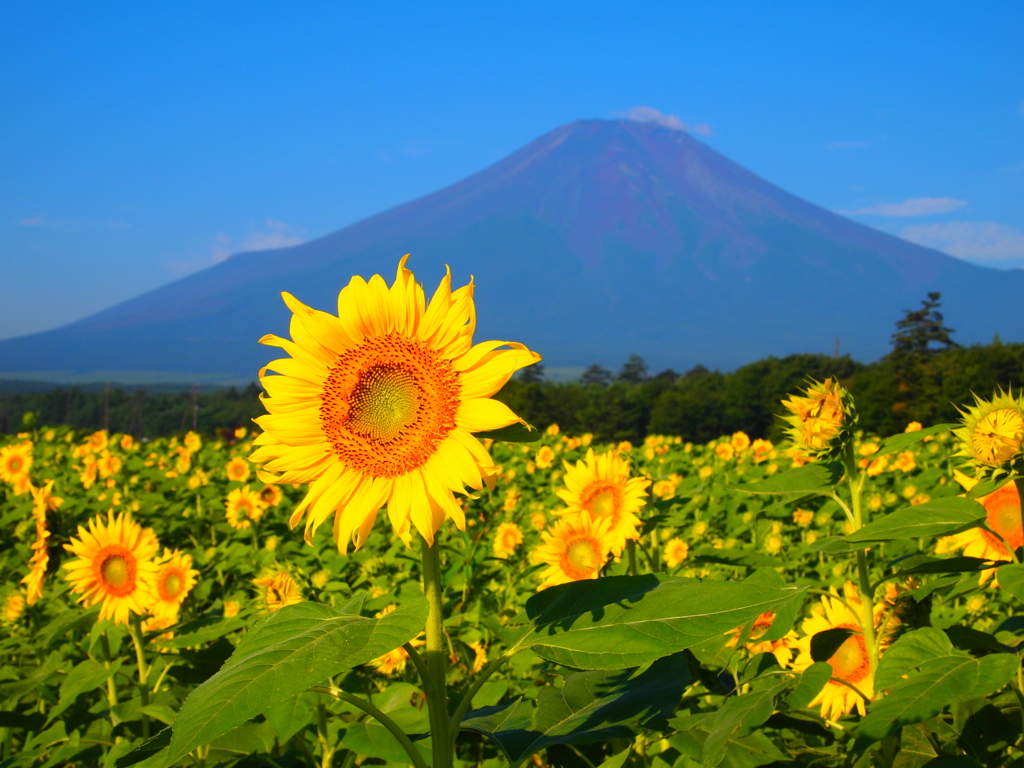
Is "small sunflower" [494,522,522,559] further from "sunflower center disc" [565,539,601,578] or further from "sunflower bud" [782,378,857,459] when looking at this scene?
"sunflower bud" [782,378,857,459]

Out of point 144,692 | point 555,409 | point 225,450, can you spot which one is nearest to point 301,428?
point 144,692

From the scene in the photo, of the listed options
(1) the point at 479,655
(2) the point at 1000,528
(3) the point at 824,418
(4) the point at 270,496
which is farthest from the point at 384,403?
(4) the point at 270,496

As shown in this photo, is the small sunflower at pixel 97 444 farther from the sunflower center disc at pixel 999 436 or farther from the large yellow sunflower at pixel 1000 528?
the sunflower center disc at pixel 999 436

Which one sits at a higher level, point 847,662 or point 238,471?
point 238,471

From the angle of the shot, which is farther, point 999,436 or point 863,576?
point 863,576

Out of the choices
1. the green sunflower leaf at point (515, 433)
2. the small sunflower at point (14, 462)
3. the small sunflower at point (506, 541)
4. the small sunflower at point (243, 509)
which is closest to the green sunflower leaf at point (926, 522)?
the green sunflower leaf at point (515, 433)

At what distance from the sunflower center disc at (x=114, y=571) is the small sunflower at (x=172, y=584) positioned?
0.77 ft

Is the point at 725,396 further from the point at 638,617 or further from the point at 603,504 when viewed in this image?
the point at 638,617

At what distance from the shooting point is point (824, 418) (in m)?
1.73

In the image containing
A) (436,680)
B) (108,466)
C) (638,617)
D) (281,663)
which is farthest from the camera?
(108,466)

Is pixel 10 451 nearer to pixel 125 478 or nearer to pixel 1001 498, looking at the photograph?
pixel 125 478

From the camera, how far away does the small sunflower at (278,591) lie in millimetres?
2510

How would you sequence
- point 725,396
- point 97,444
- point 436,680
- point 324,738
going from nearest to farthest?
point 436,680, point 324,738, point 97,444, point 725,396

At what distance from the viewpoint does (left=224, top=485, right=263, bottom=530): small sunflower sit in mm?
4695
